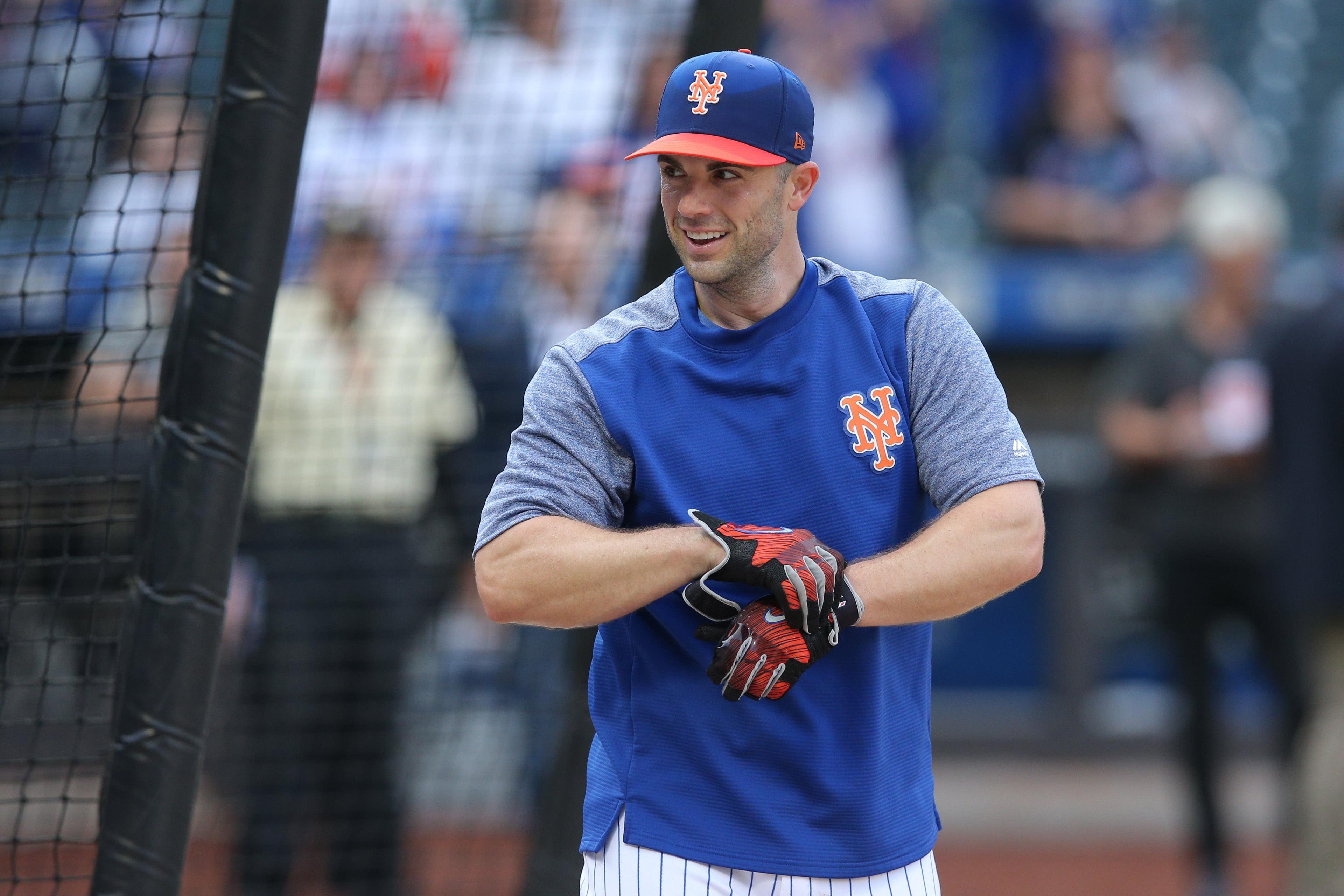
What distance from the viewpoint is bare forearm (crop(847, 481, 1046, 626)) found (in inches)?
84.7

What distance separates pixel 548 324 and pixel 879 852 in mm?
3292

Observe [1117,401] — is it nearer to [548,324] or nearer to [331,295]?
[548,324]

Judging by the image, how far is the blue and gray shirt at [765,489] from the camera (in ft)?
7.41

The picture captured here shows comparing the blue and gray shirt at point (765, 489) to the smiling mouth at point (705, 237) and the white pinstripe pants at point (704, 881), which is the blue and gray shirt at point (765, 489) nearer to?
the white pinstripe pants at point (704, 881)

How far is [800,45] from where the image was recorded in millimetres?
8984

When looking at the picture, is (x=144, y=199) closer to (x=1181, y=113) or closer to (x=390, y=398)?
(x=390, y=398)

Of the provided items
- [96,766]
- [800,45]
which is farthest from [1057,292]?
[96,766]

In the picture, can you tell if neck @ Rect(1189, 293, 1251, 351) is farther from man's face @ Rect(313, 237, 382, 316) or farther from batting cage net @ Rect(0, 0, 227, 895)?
batting cage net @ Rect(0, 0, 227, 895)

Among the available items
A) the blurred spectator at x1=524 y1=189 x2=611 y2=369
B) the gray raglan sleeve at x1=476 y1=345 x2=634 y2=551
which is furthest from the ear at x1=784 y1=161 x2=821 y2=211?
the blurred spectator at x1=524 y1=189 x2=611 y2=369

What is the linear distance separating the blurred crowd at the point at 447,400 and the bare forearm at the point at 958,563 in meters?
2.46

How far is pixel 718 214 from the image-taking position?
226 cm

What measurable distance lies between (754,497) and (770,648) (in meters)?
0.26

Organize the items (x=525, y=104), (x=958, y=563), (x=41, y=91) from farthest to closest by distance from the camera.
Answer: (x=41, y=91), (x=525, y=104), (x=958, y=563)

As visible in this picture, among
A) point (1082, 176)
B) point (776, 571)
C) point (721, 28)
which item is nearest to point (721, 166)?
point (776, 571)
